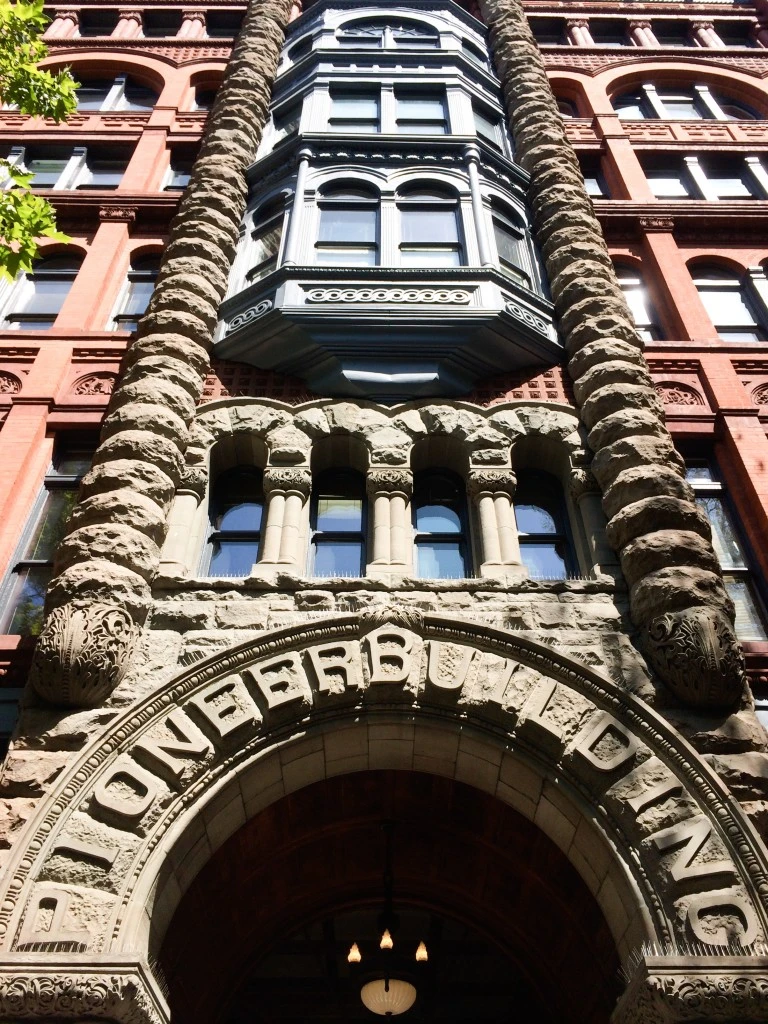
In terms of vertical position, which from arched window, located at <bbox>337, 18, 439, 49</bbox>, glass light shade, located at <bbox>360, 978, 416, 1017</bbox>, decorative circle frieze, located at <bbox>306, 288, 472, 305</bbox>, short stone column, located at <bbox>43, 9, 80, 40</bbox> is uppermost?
short stone column, located at <bbox>43, 9, 80, 40</bbox>

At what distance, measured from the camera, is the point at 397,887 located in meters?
9.55

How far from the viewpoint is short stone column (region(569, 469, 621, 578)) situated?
8484mm

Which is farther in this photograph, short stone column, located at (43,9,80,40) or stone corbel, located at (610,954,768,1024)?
short stone column, located at (43,9,80,40)

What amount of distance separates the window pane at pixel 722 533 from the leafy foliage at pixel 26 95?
799 centimetres

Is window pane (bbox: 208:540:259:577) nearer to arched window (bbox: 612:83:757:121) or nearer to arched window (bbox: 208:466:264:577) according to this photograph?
arched window (bbox: 208:466:264:577)

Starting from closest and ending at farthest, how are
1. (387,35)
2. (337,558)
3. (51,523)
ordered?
(337,558) → (51,523) → (387,35)

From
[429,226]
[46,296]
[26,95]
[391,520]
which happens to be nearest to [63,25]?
[46,296]

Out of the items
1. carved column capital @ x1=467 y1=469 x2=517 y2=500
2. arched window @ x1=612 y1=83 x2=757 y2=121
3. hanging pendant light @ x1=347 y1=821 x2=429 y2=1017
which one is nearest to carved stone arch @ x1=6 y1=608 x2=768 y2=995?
carved column capital @ x1=467 y1=469 x2=517 y2=500

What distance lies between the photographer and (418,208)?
42.5 ft

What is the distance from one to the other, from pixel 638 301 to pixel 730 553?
570 centimetres

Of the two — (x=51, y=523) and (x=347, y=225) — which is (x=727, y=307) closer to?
(x=347, y=225)

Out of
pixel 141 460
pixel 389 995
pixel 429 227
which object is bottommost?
pixel 389 995

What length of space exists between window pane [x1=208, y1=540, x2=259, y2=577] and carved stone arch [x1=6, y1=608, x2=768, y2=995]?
1.75m

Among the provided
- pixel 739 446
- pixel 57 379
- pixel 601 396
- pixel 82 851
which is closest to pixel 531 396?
pixel 601 396
